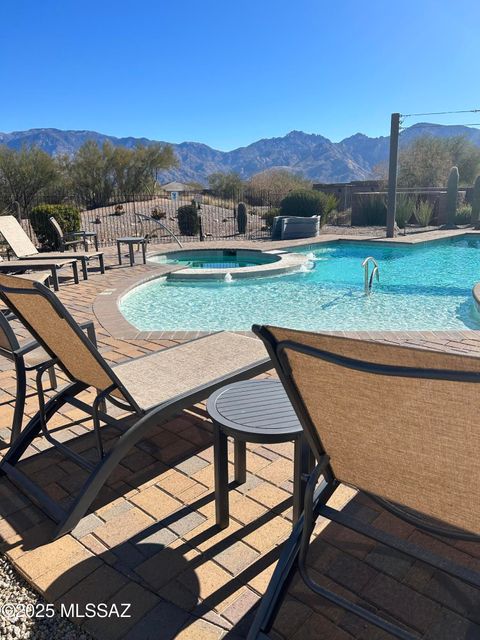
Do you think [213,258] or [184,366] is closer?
[184,366]

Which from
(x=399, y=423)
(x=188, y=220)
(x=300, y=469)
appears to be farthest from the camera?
(x=188, y=220)

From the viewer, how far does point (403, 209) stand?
1667 centimetres

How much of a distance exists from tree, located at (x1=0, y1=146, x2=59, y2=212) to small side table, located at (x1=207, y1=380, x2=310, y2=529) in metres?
23.9

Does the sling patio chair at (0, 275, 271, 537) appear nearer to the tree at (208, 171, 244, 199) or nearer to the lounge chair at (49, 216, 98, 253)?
the lounge chair at (49, 216, 98, 253)

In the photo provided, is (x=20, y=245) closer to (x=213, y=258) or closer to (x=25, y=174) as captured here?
(x=213, y=258)

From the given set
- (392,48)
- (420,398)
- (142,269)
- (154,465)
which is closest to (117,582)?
(154,465)

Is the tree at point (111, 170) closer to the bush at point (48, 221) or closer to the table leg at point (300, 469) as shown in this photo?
the bush at point (48, 221)

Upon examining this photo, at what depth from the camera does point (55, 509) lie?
6.09 ft

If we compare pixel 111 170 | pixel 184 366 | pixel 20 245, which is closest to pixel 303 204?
pixel 20 245

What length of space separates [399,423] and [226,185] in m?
35.6

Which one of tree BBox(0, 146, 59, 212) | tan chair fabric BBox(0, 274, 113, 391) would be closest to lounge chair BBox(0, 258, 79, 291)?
Answer: tan chair fabric BBox(0, 274, 113, 391)

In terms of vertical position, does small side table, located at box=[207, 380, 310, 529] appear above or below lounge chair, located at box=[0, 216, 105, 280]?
below

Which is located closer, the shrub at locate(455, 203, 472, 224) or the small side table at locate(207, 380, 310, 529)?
the small side table at locate(207, 380, 310, 529)

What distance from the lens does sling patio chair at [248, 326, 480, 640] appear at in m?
0.93
